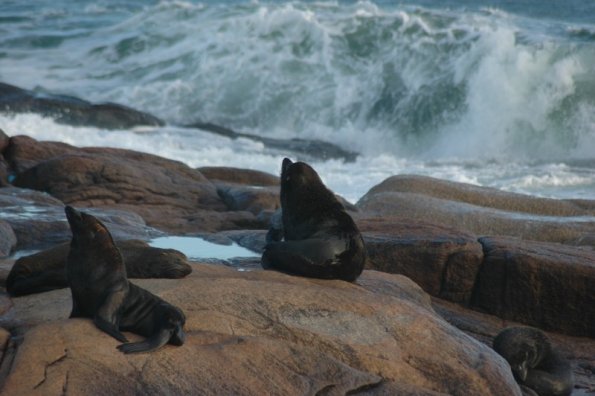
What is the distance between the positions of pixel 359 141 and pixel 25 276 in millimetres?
18817

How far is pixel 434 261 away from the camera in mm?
10250

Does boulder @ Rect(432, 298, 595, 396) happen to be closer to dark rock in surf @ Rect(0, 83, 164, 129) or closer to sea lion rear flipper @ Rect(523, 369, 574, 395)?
sea lion rear flipper @ Rect(523, 369, 574, 395)

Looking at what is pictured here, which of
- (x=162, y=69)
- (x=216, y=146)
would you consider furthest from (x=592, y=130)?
(x=162, y=69)

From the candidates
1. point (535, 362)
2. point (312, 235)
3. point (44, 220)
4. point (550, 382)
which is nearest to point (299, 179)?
point (312, 235)

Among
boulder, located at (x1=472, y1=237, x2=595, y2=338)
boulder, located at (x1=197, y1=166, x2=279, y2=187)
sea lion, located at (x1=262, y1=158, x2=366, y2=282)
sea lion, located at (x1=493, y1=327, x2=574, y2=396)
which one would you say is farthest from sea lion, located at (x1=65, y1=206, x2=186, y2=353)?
boulder, located at (x1=197, y1=166, x2=279, y2=187)

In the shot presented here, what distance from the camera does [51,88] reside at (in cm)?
3058

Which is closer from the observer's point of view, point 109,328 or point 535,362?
point 109,328

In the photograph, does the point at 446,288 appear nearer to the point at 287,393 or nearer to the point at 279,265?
the point at 279,265

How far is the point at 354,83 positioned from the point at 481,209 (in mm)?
15270

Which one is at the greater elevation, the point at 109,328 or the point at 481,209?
the point at 109,328

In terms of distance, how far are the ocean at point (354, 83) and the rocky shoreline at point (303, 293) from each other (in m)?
5.04

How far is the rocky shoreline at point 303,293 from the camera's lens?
591 centimetres

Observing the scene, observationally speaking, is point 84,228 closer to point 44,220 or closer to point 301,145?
point 44,220

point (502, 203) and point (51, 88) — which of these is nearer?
point (502, 203)
